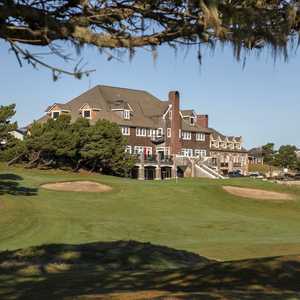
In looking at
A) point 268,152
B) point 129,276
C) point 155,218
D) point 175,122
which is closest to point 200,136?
point 175,122

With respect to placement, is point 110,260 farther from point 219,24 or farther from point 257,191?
point 257,191

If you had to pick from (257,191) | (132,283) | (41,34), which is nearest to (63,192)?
(257,191)

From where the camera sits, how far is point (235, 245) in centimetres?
2355

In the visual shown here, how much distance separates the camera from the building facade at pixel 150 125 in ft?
245

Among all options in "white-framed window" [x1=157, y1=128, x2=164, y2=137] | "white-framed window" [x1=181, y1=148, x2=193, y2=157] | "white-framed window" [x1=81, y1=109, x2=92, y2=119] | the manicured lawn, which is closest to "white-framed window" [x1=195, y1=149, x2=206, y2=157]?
"white-framed window" [x1=181, y1=148, x2=193, y2=157]

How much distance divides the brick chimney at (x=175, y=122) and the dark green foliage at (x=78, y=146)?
66.7 ft

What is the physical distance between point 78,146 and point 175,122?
26537 millimetres

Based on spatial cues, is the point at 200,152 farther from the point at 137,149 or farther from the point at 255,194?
the point at 255,194

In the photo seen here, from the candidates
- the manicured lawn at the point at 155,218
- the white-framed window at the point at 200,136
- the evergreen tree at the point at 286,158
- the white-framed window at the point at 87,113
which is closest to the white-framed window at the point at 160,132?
the white-framed window at the point at 200,136

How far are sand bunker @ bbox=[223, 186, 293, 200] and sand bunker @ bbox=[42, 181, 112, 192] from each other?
9631 mm

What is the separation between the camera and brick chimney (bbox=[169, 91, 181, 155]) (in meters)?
81.8

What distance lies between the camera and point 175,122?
82.1 metres

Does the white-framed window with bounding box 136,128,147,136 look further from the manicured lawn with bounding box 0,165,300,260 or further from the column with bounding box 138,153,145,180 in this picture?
the manicured lawn with bounding box 0,165,300,260

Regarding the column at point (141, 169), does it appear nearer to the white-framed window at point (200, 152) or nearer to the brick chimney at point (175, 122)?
the brick chimney at point (175, 122)
